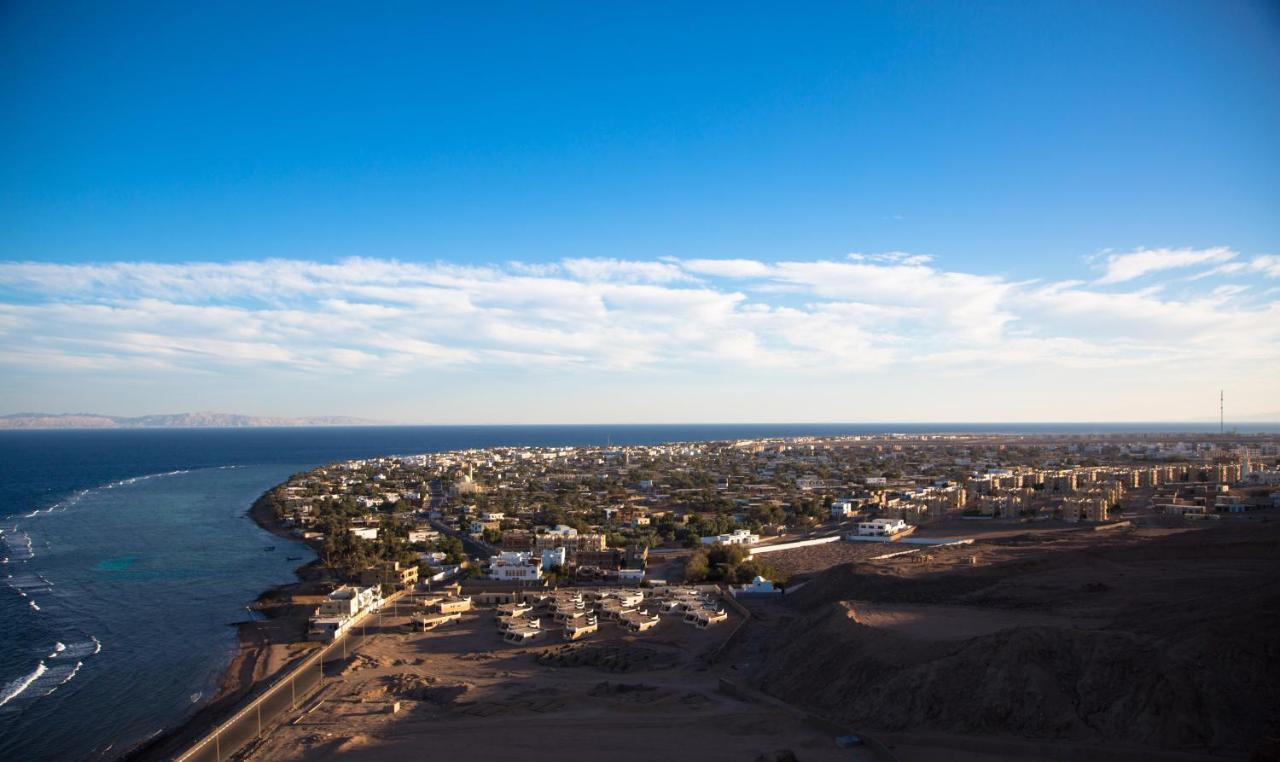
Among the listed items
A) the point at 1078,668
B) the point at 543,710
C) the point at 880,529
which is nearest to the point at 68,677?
the point at 543,710

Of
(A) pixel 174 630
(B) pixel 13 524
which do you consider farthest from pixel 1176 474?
(B) pixel 13 524

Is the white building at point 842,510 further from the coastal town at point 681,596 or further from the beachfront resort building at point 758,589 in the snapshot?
the beachfront resort building at point 758,589

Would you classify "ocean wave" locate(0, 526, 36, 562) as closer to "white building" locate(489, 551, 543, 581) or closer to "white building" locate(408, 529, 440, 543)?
"white building" locate(408, 529, 440, 543)

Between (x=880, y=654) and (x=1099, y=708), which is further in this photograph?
(x=880, y=654)

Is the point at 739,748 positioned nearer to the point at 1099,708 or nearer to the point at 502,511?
the point at 1099,708

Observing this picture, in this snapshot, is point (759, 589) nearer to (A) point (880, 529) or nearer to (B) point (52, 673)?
(A) point (880, 529)

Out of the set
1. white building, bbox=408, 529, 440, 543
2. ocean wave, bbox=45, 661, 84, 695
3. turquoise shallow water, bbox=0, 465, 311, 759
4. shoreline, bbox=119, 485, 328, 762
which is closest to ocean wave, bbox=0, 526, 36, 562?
turquoise shallow water, bbox=0, 465, 311, 759

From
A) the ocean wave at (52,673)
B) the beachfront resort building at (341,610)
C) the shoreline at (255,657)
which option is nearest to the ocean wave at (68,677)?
the ocean wave at (52,673)
